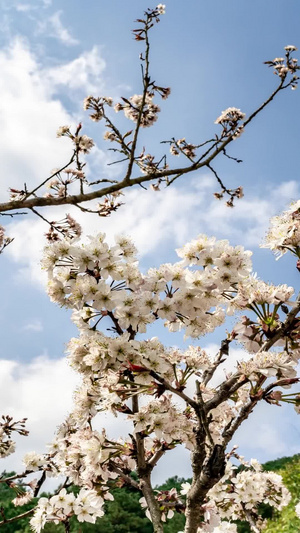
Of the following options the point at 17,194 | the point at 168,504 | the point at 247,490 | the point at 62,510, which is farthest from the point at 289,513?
the point at 17,194

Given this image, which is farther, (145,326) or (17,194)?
(17,194)

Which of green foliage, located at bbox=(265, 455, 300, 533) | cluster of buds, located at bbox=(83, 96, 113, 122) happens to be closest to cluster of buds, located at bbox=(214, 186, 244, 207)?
cluster of buds, located at bbox=(83, 96, 113, 122)

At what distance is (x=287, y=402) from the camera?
2877 millimetres


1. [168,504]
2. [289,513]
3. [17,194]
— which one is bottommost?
[168,504]

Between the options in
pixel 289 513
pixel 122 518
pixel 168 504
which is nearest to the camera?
pixel 168 504

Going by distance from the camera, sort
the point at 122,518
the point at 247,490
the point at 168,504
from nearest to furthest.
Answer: the point at 168,504, the point at 247,490, the point at 122,518

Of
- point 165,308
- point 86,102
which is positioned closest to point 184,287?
point 165,308

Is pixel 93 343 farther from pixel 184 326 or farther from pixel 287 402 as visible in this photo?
pixel 287 402

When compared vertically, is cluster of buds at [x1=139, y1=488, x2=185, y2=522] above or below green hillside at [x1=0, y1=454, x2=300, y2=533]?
below

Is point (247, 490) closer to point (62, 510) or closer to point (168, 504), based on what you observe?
point (62, 510)

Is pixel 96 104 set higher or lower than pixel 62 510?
higher

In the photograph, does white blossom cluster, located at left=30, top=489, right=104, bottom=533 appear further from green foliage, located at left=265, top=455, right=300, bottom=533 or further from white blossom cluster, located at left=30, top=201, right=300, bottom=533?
green foliage, located at left=265, top=455, right=300, bottom=533

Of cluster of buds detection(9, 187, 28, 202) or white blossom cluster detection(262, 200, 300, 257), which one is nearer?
white blossom cluster detection(262, 200, 300, 257)

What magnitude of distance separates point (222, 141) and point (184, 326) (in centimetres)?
263
